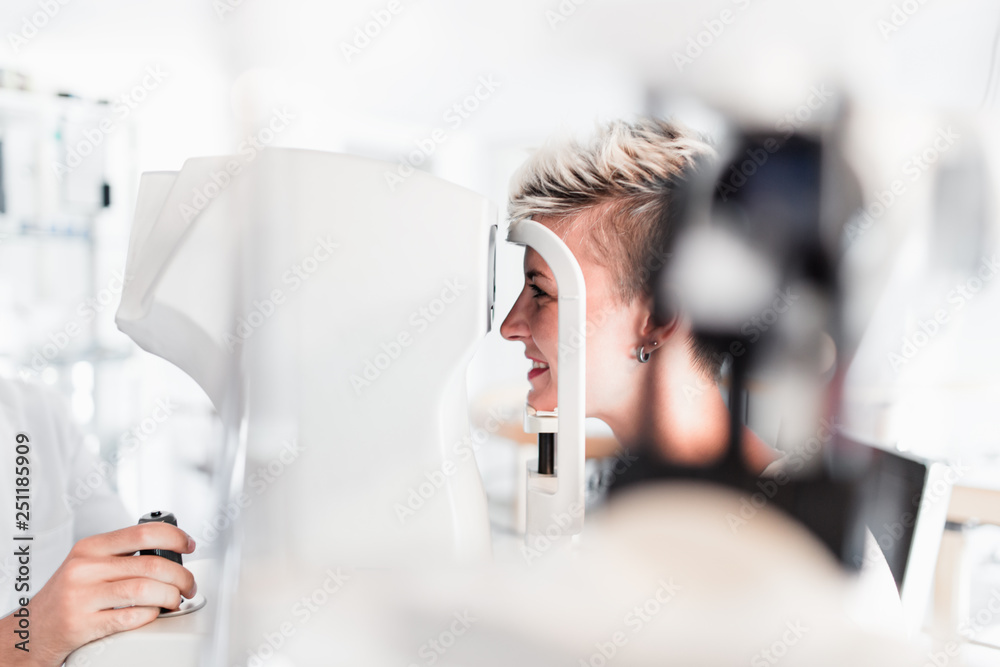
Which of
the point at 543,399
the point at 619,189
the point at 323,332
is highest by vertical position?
the point at 619,189

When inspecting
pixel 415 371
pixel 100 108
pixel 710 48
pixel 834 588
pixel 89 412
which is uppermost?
pixel 710 48

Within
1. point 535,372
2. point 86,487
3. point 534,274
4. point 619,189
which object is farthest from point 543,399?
point 86,487

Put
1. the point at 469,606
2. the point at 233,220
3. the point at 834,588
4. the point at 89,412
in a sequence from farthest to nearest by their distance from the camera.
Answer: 1. the point at 834,588
2. the point at 89,412
3. the point at 469,606
4. the point at 233,220

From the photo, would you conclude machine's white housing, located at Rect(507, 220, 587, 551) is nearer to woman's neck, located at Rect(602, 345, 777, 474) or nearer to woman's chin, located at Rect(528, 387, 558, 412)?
woman's chin, located at Rect(528, 387, 558, 412)

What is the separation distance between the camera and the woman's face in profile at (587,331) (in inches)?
29.5

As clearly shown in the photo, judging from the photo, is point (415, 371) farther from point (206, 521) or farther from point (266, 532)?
point (206, 521)

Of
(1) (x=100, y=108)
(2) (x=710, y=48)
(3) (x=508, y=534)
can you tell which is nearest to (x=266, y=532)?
(3) (x=508, y=534)

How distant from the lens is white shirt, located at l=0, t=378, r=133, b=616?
72 cm

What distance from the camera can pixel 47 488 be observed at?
77 cm

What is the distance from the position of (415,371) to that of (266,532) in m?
0.22

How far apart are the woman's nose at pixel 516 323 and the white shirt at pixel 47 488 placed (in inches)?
23.2

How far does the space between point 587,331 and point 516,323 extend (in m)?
0.15

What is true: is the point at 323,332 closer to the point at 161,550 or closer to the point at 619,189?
the point at 161,550

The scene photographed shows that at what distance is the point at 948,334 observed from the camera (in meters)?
0.92
